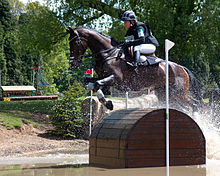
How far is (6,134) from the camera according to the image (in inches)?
481

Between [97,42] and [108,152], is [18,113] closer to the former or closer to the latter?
[97,42]

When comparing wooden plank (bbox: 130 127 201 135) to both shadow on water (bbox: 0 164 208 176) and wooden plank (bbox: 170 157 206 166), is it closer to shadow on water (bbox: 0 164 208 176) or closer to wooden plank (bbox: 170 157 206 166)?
wooden plank (bbox: 170 157 206 166)

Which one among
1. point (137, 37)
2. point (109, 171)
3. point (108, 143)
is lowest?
point (109, 171)

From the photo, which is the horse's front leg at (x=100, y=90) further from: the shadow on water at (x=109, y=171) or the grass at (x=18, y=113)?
the grass at (x=18, y=113)

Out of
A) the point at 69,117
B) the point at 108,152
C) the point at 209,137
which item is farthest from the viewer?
the point at 69,117

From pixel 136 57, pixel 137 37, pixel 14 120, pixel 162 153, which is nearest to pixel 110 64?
pixel 136 57

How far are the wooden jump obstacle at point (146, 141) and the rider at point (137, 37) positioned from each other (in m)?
1.81

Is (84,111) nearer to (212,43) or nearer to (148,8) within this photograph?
(148,8)

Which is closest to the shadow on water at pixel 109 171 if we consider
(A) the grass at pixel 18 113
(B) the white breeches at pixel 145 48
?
(B) the white breeches at pixel 145 48

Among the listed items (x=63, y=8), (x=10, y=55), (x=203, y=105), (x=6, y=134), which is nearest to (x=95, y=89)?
(x=203, y=105)

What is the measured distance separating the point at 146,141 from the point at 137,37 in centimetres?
274

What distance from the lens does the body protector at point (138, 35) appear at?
8.12 metres

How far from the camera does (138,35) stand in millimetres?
8133

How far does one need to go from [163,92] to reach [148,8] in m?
7.87
